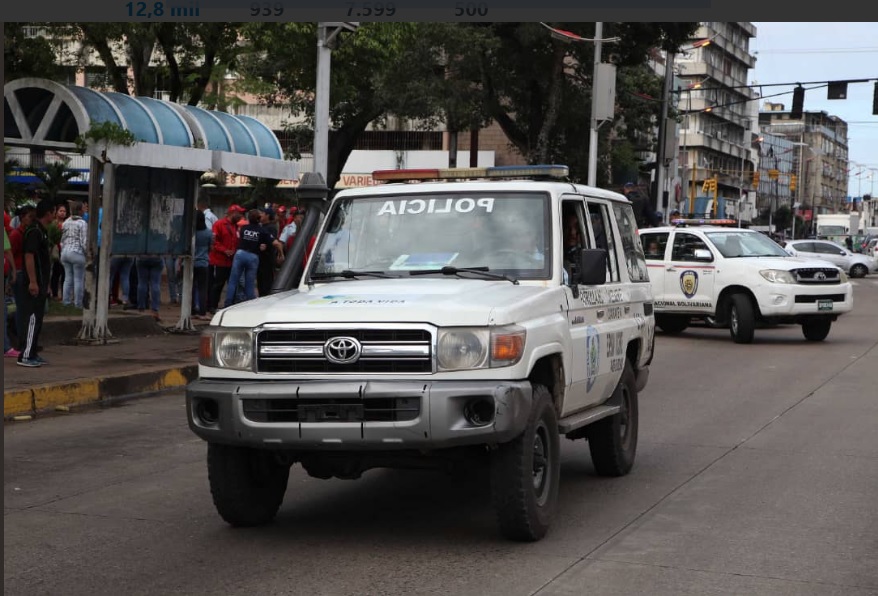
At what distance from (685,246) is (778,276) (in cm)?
186

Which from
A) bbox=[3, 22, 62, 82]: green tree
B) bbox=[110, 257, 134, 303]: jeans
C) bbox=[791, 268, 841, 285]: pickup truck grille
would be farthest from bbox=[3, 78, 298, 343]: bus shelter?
bbox=[791, 268, 841, 285]: pickup truck grille

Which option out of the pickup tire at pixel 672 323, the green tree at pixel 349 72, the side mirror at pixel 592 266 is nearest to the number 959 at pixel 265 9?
the side mirror at pixel 592 266

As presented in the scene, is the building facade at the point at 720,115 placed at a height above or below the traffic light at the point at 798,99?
above

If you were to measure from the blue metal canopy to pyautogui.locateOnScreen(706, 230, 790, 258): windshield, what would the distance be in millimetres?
8220

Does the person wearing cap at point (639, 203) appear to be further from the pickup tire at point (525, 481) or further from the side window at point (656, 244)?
the pickup tire at point (525, 481)

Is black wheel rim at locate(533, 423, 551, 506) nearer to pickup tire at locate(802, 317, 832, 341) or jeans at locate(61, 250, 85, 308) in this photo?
jeans at locate(61, 250, 85, 308)

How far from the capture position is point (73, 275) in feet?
64.8

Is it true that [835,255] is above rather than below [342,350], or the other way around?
below

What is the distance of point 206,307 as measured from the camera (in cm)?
2116

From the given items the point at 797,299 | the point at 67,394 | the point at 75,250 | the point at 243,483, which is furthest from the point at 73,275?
the point at 243,483

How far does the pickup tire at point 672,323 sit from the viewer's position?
21.8 metres

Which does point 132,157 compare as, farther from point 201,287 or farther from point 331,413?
point 331,413

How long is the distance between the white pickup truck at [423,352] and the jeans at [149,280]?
448 inches

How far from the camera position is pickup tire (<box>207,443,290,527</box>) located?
6.74m
